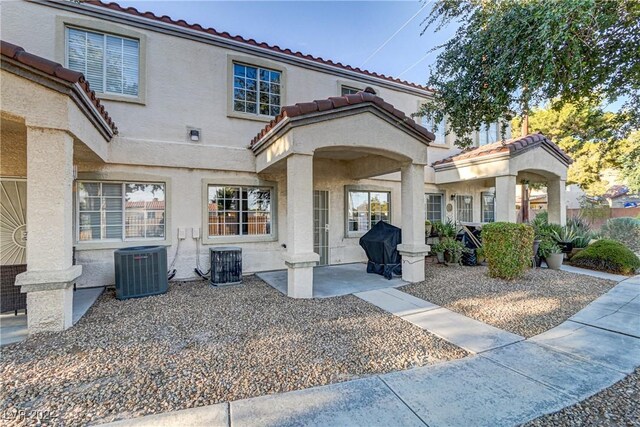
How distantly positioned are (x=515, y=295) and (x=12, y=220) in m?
11.9

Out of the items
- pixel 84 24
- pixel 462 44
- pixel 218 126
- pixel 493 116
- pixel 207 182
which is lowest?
pixel 207 182

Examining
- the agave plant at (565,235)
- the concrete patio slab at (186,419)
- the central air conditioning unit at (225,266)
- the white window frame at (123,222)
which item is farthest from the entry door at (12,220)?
the agave plant at (565,235)

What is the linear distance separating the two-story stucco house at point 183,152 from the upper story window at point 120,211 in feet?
0.09

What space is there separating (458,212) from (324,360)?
12283 mm

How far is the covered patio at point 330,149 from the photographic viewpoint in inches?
253

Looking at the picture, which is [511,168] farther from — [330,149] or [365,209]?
[330,149]

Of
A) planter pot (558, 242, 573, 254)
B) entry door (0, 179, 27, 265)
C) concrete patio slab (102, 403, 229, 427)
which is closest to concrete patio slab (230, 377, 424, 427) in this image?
concrete patio slab (102, 403, 229, 427)

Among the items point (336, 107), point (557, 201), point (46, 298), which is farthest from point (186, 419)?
point (557, 201)

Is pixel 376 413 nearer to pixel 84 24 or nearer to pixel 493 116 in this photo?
pixel 493 116

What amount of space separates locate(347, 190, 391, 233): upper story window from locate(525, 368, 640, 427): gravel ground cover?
806cm

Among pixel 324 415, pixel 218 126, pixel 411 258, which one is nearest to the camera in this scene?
pixel 324 415

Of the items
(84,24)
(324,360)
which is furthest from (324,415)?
(84,24)

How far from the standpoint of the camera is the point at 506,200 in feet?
33.6

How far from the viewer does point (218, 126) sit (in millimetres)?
8750
